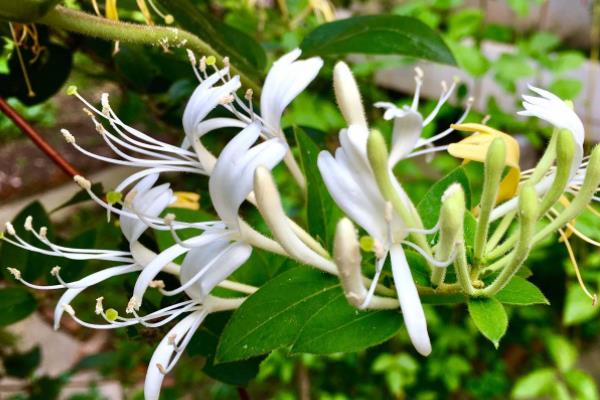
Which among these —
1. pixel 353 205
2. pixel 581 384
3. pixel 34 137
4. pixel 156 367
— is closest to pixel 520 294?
pixel 353 205

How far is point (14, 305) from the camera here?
75 cm

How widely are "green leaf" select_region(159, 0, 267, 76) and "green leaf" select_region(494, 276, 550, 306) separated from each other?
353mm

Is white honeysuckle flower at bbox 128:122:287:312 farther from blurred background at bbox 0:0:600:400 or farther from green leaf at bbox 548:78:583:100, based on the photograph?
green leaf at bbox 548:78:583:100

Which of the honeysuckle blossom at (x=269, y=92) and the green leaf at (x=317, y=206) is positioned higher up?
the honeysuckle blossom at (x=269, y=92)

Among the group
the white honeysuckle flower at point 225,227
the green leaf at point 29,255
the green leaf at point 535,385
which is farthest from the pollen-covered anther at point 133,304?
the green leaf at point 535,385

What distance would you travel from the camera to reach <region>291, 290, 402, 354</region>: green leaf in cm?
Answer: 40

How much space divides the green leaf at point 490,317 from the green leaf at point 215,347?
0.22m

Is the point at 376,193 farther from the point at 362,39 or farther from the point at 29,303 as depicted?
the point at 29,303

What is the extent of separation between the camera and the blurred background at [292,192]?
784 mm

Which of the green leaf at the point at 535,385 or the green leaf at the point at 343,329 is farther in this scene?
the green leaf at the point at 535,385

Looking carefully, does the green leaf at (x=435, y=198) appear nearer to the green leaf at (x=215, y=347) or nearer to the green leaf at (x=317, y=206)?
the green leaf at (x=317, y=206)

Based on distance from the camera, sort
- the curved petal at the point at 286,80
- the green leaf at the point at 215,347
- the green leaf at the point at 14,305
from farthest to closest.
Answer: the green leaf at the point at 14,305 < the green leaf at the point at 215,347 < the curved petal at the point at 286,80

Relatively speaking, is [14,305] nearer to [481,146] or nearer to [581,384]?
[481,146]

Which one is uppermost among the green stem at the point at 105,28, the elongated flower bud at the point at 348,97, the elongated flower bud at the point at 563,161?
the green stem at the point at 105,28
